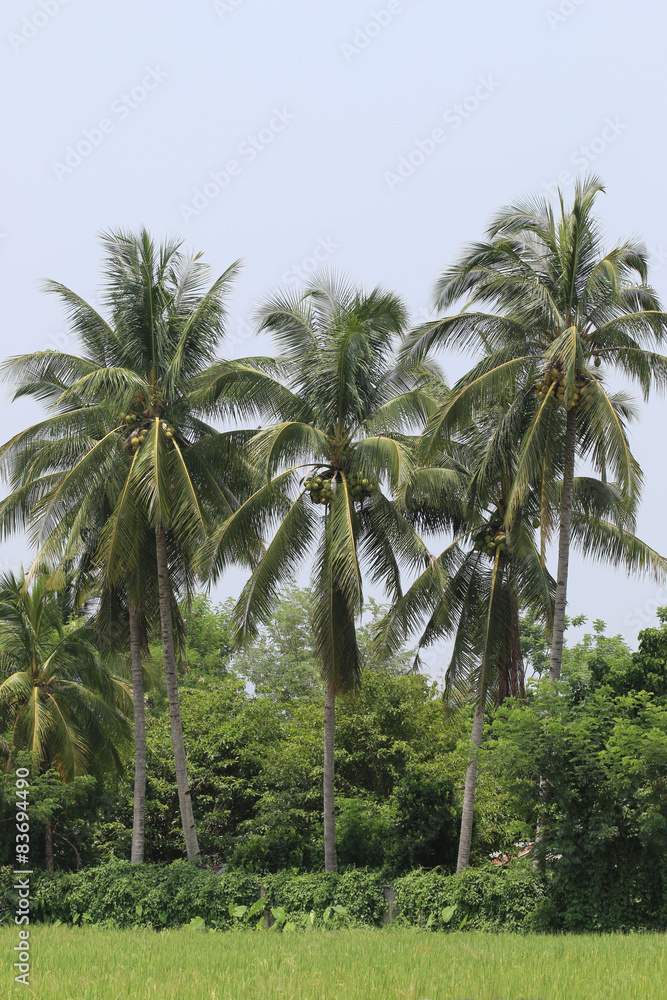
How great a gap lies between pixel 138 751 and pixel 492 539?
10.0 m

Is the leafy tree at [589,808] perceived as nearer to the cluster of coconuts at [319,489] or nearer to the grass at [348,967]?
the grass at [348,967]

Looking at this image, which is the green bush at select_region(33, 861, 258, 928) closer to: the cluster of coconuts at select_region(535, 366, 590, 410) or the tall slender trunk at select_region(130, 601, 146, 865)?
the tall slender trunk at select_region(130, 601, 146, 865)

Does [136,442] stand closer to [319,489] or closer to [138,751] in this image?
[319,489]

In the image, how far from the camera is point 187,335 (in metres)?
21.3

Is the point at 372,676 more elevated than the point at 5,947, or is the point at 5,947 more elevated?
the point at 372,676

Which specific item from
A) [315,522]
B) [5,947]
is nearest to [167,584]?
[315,522]

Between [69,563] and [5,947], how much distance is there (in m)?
10.1

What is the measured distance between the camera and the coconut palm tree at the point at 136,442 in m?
20.4

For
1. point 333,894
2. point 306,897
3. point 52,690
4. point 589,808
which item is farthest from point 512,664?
point 52,690

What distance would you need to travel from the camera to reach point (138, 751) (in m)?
22.8

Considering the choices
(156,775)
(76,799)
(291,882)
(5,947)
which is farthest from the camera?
(156,775)

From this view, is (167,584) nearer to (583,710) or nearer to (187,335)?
(187,335)

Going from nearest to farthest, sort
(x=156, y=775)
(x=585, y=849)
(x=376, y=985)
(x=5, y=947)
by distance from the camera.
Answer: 1. (x=376, y=985)
2. (x=5, y=947)
3. (x=585, y=849)
4. (x=156, y=775)

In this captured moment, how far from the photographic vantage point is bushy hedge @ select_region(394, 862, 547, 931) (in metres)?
16.8
